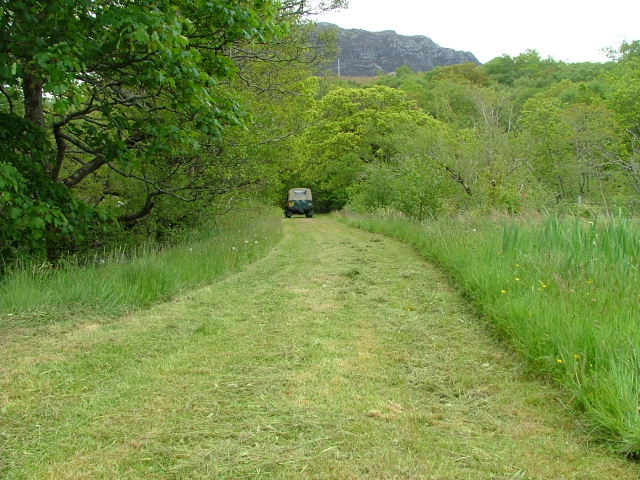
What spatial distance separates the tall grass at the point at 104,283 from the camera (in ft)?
16.3

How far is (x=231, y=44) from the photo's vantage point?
7.25m

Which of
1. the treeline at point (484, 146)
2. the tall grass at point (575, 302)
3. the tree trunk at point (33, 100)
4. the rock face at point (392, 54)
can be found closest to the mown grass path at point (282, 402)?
the tall grass at point (575, 302)

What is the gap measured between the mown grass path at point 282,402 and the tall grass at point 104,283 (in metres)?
0.42

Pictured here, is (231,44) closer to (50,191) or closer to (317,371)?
(50,191)

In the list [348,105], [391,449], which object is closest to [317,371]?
[391,449]

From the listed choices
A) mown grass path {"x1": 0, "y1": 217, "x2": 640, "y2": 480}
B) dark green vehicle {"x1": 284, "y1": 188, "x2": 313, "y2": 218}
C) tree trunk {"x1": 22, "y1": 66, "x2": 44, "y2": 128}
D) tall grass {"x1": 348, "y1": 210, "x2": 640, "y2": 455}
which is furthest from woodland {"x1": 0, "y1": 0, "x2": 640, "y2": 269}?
dark green vehicle {"x1": 284, "y1": 188, "x2": 313, "y2": 218}

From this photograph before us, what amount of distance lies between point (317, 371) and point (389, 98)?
1259 inches

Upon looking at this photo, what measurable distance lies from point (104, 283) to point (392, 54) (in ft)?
490

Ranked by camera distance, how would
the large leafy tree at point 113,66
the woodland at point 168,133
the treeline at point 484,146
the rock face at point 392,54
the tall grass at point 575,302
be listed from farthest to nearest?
1. the rock face at point 392,54
2. the treeline at point 484,146
3. the woodland at point 168,133
4. the large leafy tree at point 113,66
5. the tall grass at point 575,302

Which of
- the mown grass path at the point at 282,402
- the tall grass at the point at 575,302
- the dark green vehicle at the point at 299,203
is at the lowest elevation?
the dark green vehicle at the point at 299,203

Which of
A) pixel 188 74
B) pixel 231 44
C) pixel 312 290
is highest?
pixel 231 44

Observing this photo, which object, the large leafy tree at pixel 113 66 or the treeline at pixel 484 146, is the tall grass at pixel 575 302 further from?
the large leafy tree at pixel 113 66

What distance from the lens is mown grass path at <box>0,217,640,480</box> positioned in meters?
2.36

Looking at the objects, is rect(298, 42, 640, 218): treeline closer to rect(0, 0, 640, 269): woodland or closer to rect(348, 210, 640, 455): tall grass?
rect(0, 0, 640, 269): woodland
